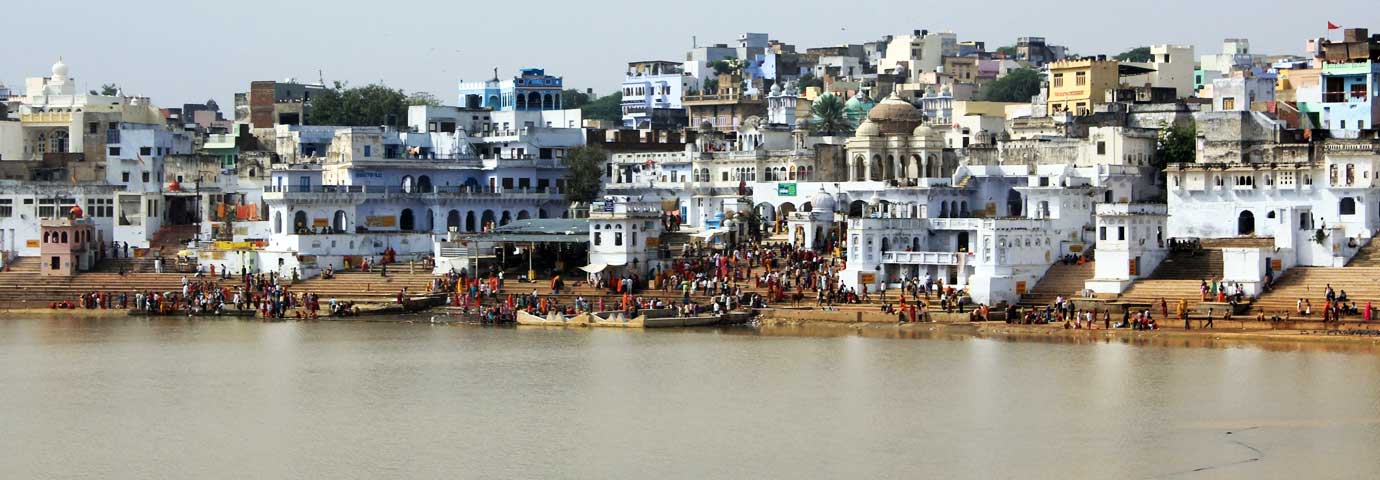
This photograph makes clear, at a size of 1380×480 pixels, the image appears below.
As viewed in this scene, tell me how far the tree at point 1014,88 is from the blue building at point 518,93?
19449 mm

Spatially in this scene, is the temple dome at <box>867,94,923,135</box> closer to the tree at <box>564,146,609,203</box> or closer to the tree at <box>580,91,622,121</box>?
the tree at <box>564,146,609,203</box>

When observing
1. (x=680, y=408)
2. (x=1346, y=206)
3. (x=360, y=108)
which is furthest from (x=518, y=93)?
(x=680, y=408)

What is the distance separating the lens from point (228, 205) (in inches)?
2354

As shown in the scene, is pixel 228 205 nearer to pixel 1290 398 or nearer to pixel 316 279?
pixel 316 279

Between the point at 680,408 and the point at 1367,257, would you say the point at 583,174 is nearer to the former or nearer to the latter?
the point at 1367,257

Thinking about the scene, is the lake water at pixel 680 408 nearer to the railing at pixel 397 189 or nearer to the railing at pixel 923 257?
the railing at pixel 923 257

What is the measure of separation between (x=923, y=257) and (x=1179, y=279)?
5294 mm

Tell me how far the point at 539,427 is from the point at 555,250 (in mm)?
20679

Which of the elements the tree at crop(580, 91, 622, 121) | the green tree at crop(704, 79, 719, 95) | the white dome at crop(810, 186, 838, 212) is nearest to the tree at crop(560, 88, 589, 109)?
the tree at crop(580, 91, 622, 121)

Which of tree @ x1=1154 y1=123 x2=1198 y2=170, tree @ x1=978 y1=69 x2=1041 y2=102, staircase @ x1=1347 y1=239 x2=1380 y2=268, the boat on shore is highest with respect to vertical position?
→ tree @ x1=978 y1=69 x2=1041 y2=102

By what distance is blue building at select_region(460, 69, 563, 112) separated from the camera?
220 ft

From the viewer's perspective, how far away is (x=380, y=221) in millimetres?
56469

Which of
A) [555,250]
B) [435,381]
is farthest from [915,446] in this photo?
[555,250]

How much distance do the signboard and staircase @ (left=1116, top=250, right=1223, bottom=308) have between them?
66.7ft
